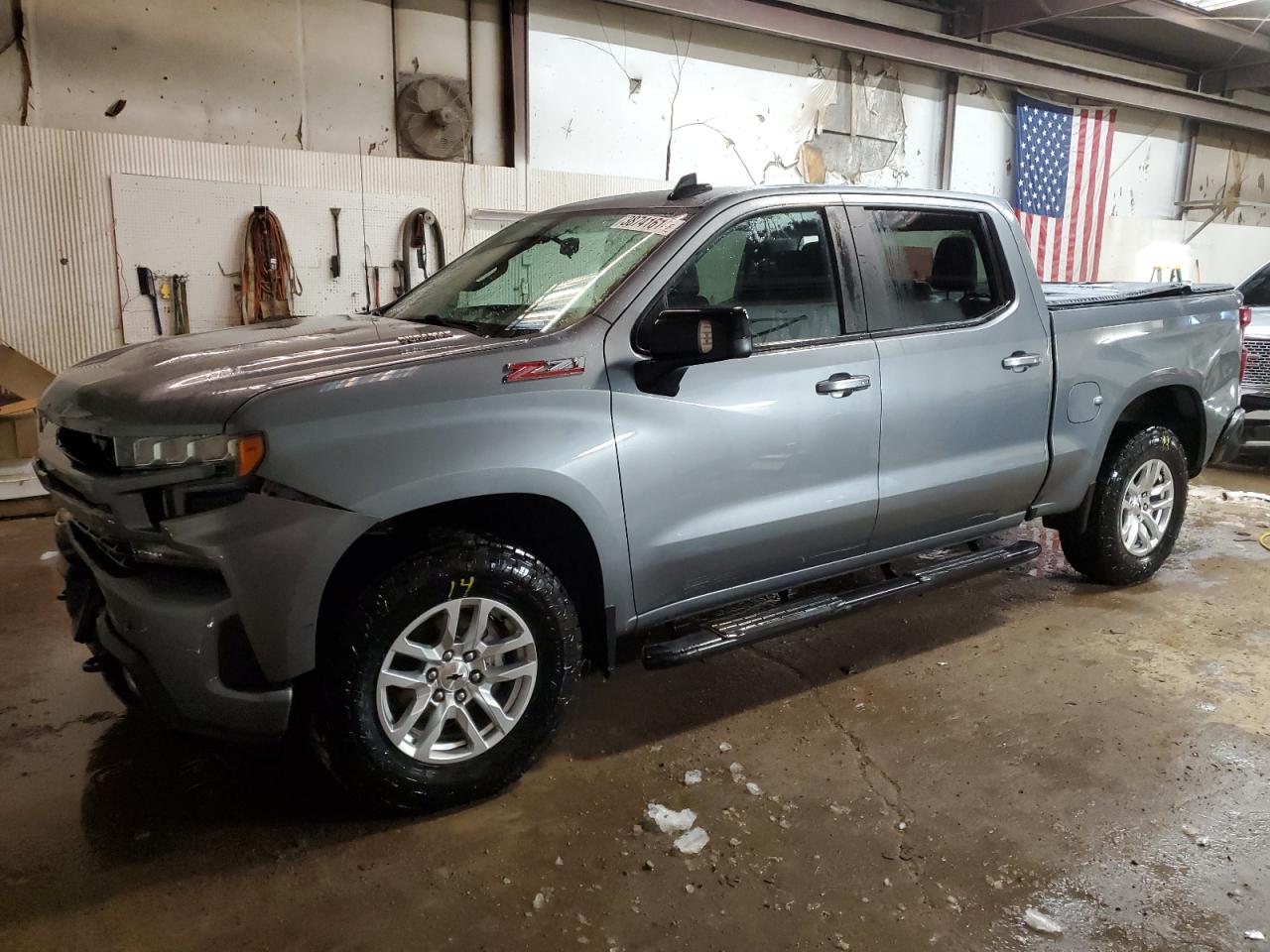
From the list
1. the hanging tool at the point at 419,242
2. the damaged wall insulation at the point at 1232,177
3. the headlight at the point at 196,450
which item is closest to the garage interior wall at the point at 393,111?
the hanging tool at the point at 419,242

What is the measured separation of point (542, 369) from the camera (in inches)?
94.2

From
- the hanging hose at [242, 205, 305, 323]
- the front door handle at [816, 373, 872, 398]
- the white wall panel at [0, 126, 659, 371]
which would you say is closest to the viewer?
the front door handle at [816, 373, 872, 398]

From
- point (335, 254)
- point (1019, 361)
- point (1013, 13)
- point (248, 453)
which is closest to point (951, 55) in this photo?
point (1013, 13)

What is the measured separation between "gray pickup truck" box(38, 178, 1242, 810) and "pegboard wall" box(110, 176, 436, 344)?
3.30 metres

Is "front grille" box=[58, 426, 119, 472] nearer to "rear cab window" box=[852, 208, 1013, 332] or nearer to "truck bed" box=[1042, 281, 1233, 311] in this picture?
"rear cab window" box=[852, 208, 1013, 332]

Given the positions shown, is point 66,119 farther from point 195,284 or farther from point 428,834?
point 428,834

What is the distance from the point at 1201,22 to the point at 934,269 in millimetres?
8147

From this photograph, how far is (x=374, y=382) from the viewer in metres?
2.19

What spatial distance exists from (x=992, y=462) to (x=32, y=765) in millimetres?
3396

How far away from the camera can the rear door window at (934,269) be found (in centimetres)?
317

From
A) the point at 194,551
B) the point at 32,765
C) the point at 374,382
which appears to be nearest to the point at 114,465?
the point at 194,551

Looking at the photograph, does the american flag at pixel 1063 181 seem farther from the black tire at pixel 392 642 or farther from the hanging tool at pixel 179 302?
the black tire at pixel 392 642

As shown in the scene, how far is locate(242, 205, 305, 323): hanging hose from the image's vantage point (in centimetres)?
598

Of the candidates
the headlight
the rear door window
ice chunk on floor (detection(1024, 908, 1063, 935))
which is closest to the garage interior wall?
the rear door window
